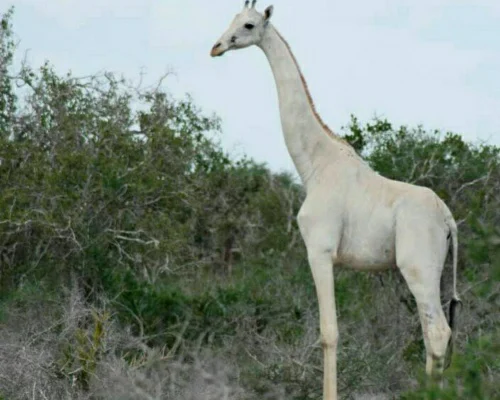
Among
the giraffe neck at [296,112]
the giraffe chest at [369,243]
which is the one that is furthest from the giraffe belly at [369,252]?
the giraffe neck at [296,112]

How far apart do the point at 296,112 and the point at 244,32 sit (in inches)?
29.2

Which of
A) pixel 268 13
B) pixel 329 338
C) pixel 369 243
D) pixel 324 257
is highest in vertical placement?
pixel 268 13

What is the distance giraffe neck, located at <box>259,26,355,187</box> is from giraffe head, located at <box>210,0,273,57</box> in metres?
0.07

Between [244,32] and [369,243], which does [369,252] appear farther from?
[244,32]

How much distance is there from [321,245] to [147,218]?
4.04 m

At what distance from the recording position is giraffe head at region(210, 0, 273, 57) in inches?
379

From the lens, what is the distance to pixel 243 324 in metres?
13.1

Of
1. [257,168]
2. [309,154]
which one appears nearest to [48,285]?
[309,154]

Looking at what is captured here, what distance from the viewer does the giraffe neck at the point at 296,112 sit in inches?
380

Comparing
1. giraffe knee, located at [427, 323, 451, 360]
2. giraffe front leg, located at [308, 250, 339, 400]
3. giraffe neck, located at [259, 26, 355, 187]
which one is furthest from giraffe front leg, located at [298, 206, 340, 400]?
giraffe knee, located at [427, 323, 451, 360]

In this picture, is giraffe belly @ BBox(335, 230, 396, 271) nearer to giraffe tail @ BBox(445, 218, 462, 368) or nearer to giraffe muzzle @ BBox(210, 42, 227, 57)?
giraffe tail @ BBox(445, 218, 462, 368)

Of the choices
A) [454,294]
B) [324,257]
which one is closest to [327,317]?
[324,257]

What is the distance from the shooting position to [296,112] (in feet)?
31.7

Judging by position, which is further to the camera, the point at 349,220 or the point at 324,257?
the point at 349,220
